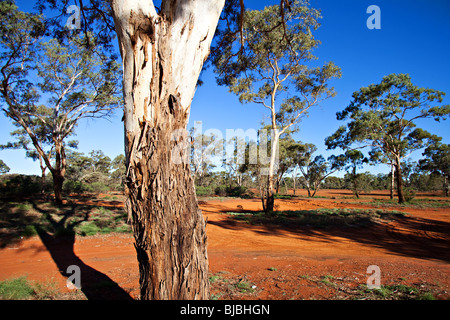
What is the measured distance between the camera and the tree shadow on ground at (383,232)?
6.05 m

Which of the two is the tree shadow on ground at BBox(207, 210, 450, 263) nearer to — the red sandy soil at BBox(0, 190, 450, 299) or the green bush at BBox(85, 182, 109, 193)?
the red sandy soil at BBox(0, 190, 450, 299)

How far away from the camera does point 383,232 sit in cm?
824

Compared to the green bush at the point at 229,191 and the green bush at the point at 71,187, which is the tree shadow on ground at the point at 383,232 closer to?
the green bush at the point at 71,187

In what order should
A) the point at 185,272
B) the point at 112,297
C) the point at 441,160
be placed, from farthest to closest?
the point at 441,160
the point at 112,297
the point at 185,272

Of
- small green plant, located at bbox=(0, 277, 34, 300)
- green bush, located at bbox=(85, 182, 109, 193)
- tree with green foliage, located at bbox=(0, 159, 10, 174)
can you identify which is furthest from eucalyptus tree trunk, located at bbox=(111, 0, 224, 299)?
tree with green foliage, located at bbox=(0, 159, 10, 174)

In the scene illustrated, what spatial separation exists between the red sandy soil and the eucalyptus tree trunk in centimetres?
157

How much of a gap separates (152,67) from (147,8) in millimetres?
574

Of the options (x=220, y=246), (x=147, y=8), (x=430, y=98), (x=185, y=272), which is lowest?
(x=220, y=246)

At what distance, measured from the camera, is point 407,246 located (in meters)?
6.39

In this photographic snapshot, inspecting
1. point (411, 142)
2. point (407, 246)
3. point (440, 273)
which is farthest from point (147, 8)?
point (411, 142)

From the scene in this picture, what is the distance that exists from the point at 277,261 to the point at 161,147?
4.13 m

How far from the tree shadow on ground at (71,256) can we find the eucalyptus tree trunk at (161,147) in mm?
1885

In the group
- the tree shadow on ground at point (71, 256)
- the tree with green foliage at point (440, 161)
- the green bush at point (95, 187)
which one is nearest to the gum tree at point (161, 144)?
the tree shadow on ground at point (71, 256)
